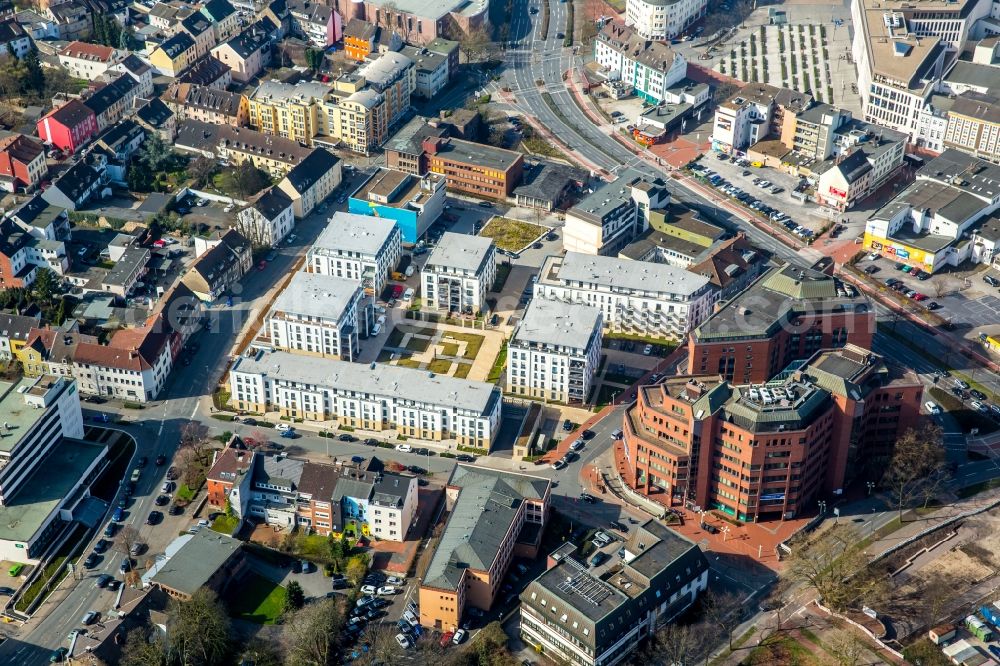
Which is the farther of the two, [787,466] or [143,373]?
[143,373]

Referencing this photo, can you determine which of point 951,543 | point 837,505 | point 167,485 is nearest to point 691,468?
point 837,505

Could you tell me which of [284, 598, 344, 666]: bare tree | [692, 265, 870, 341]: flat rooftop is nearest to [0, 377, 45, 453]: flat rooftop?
[284, 598, 344, 666]: bare tree

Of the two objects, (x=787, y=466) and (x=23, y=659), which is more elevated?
(x=787, y=466)

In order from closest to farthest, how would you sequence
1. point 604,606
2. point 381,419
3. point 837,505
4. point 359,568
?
point 604,606
point 359,568
point 837,505
point 381,419

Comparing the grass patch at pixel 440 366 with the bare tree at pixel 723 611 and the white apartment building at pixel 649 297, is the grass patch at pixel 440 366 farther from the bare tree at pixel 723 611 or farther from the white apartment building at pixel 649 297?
the bare tree at pixel 723 611

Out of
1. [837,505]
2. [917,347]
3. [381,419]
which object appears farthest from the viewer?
[917,347]

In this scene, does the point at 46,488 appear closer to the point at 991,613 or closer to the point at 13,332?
the point at 13,332

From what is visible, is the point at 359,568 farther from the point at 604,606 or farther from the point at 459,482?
the point at 604,606

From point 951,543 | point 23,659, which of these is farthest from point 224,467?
point 951,543
